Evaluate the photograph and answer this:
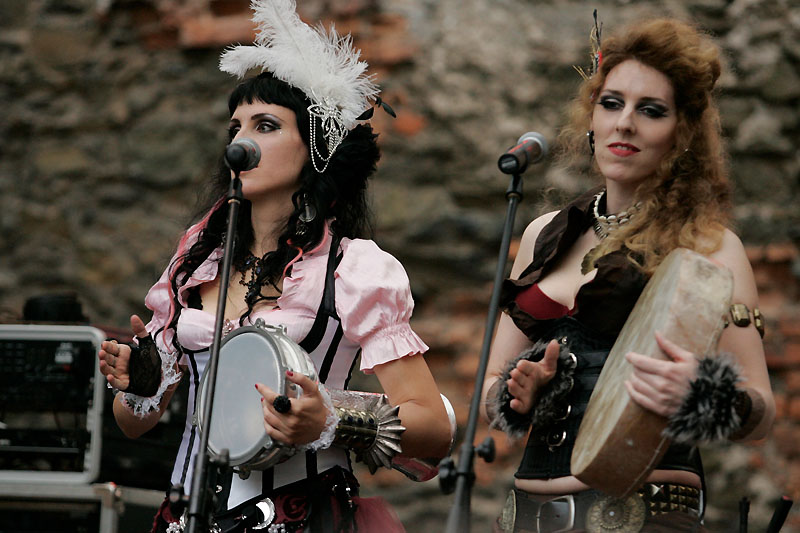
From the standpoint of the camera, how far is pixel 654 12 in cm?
551

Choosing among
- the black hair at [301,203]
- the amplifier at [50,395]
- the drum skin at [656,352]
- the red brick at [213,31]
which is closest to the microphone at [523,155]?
the drum skin at [656,352]

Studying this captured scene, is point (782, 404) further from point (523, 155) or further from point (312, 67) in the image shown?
point (523, 155)

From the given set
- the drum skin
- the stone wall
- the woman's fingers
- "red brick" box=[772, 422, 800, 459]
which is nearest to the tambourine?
the drum skin

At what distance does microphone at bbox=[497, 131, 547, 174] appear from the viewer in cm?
254

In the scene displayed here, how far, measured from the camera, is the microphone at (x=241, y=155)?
2.77 metres

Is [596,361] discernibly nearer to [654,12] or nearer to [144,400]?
[144,400]

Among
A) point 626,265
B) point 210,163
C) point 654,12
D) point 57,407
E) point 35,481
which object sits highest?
point 654,12

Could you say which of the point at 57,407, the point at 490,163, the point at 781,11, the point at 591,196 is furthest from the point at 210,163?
the point at 591,196

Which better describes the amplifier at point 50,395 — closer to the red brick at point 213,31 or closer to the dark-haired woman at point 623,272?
the dark-haired woman at point 623,272

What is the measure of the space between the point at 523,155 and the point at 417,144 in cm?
316

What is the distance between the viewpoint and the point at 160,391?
124 inches

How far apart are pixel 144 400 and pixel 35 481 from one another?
112cm

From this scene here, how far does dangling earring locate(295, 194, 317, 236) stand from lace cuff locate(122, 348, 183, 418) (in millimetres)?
479

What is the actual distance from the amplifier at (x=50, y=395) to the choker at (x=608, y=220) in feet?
6.46
